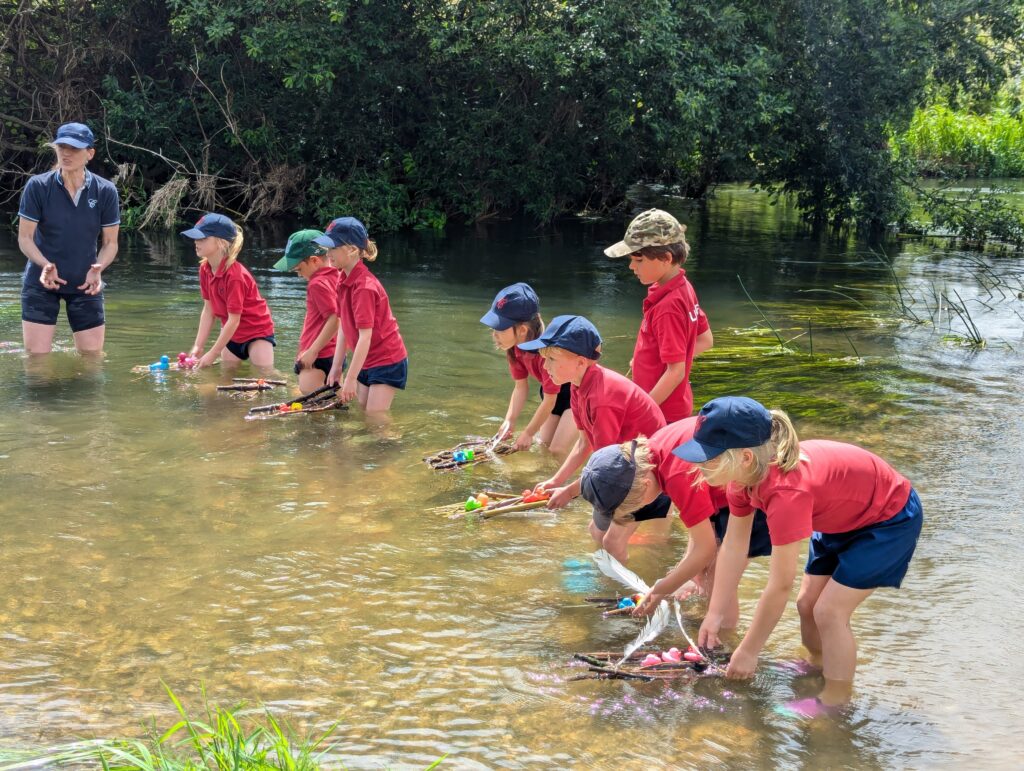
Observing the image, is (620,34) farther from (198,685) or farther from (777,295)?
(198,685)

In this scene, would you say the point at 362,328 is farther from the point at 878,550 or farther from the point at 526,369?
the point at 878,550

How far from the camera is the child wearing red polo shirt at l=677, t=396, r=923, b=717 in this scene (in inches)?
146

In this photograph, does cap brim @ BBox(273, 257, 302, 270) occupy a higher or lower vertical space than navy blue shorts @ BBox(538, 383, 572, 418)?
higher

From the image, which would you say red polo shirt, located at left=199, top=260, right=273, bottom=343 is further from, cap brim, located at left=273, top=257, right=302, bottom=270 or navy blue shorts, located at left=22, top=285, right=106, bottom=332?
navy blue shorts, located at left=22, top=285, right=106, bottom=332

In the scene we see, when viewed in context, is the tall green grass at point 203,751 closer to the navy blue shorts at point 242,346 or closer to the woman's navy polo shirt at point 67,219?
the navy blue shorts at point 242,346

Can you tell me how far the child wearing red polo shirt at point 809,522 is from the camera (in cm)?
371

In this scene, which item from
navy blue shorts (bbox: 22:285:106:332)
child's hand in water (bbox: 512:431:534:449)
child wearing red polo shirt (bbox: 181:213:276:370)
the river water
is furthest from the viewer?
navy blue shorts (bbox: 22:285:106:332)

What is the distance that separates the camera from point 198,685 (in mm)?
4023

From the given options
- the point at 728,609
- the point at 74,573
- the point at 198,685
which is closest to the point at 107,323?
the point at 74,573

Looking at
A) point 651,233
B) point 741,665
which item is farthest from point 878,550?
point 651,233

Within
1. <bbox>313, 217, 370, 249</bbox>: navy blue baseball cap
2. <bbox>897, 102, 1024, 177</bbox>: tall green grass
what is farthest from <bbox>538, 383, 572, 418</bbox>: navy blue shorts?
<bbox>897, 102, 1024, 177</bbox>: tall green grass

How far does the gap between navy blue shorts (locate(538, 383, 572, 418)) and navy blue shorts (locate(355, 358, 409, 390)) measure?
1474 millimetres

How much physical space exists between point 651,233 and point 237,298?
158 inches

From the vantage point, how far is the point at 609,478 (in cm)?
418
